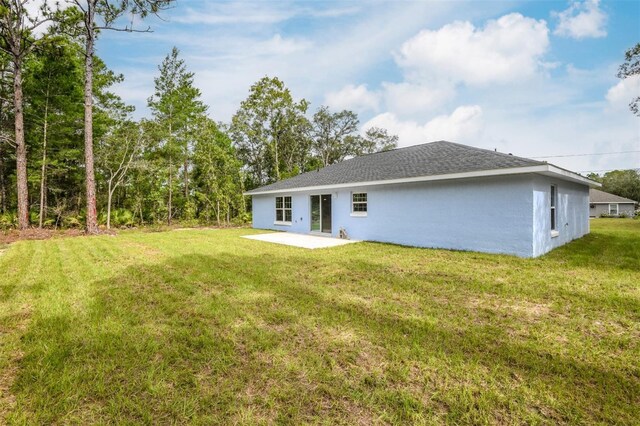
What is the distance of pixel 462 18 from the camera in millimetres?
9469

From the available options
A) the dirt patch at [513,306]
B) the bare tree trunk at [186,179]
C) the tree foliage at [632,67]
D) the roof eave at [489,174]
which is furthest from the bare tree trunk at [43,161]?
the tree foliage at [632,67]

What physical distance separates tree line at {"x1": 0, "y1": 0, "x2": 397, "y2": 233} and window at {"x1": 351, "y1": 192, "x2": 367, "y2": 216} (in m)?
9.48

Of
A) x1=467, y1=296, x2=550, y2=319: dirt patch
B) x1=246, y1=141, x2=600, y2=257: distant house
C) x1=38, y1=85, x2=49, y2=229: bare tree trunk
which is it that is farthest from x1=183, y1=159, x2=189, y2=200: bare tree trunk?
x1=467, y1=296, x2=550, y2=319: dirt patch

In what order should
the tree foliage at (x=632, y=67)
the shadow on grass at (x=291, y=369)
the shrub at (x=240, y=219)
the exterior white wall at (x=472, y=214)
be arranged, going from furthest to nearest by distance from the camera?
the shrub at (x=240, y=219) → the tree foliage at (x=632, y=67) → the exterior white wall at (x=472, y=214) → the shadow on grass at (x=291, y=369)

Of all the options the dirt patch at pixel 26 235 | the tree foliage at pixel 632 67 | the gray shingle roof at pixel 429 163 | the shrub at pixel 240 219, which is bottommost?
the dirt patch at pixel 26 235

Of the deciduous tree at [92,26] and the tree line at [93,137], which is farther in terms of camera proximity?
the tree line at [93,137]

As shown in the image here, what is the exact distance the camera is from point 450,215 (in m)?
8.73

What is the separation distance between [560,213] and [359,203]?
6814 mm

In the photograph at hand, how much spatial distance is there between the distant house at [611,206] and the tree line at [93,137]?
3816cm

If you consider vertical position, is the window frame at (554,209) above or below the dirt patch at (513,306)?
above

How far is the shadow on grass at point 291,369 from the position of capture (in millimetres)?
2057

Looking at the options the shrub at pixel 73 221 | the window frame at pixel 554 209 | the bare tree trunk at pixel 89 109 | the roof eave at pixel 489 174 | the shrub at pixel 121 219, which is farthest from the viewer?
the shrub at pixel 121 219

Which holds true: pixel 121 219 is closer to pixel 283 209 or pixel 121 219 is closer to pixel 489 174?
pixel 283 209

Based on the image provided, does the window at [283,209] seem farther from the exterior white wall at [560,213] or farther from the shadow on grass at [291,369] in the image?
the shadow on grass at [291,369]
